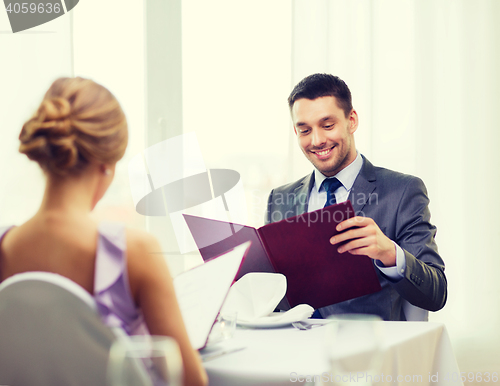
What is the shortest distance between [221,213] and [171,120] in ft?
1.99

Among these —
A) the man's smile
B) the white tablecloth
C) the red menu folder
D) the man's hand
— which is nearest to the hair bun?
the white tablecloth

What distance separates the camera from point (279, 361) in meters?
0.83

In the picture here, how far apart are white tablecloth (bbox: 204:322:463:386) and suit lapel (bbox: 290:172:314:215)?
858 mm

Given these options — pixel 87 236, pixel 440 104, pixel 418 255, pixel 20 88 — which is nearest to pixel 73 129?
pixel 87 236

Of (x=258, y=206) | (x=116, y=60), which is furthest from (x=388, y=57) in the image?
(x=116, y=60)

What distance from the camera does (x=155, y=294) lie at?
654 millimetres

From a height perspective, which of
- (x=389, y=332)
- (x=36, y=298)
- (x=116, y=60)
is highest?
(x=116, y=60)

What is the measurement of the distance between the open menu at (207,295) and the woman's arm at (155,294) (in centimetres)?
20

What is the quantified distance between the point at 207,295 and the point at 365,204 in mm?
1062

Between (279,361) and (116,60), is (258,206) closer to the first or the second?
(116,60)

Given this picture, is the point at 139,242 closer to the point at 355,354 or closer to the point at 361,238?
the point at 355,354

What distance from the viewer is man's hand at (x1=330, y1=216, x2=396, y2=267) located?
1152mm

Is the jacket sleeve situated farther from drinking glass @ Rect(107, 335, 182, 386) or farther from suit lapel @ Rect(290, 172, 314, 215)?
drinking glass @ Rect(107, 335, 182, 386)

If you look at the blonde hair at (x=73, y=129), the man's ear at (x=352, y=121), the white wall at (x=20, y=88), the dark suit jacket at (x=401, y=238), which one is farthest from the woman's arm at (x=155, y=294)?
the white wall at (x=20, y=88)
